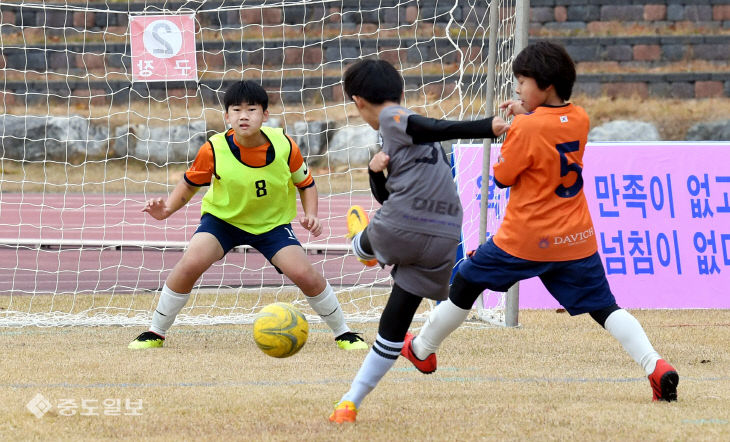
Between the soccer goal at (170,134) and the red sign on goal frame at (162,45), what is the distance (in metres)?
0.01

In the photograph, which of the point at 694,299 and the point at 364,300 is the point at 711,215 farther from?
the point at 364,300

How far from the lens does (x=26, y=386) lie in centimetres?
504

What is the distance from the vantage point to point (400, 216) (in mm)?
4250

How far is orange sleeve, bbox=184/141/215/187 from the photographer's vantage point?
6.20 metres

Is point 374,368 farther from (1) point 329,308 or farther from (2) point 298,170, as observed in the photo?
(2) point 298,170

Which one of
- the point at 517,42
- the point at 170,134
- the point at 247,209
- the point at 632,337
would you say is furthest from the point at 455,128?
the point at 170,134

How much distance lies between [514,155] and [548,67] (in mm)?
390

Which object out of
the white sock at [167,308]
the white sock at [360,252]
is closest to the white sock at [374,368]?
the white sock at [360,252]

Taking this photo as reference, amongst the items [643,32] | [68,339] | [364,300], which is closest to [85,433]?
[68,339]

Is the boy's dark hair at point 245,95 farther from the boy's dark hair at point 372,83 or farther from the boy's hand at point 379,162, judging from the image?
the boy's hand at point 379,162

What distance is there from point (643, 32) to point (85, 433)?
1001 inches

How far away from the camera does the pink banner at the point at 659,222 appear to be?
7941 millimetres

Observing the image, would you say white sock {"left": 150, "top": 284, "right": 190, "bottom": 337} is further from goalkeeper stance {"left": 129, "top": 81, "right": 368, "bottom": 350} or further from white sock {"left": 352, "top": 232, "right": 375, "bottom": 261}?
white sock {"left": 352, "top": 232, "right": 375, "bottom": 261}

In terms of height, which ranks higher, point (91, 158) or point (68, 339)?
point (68, 339)
